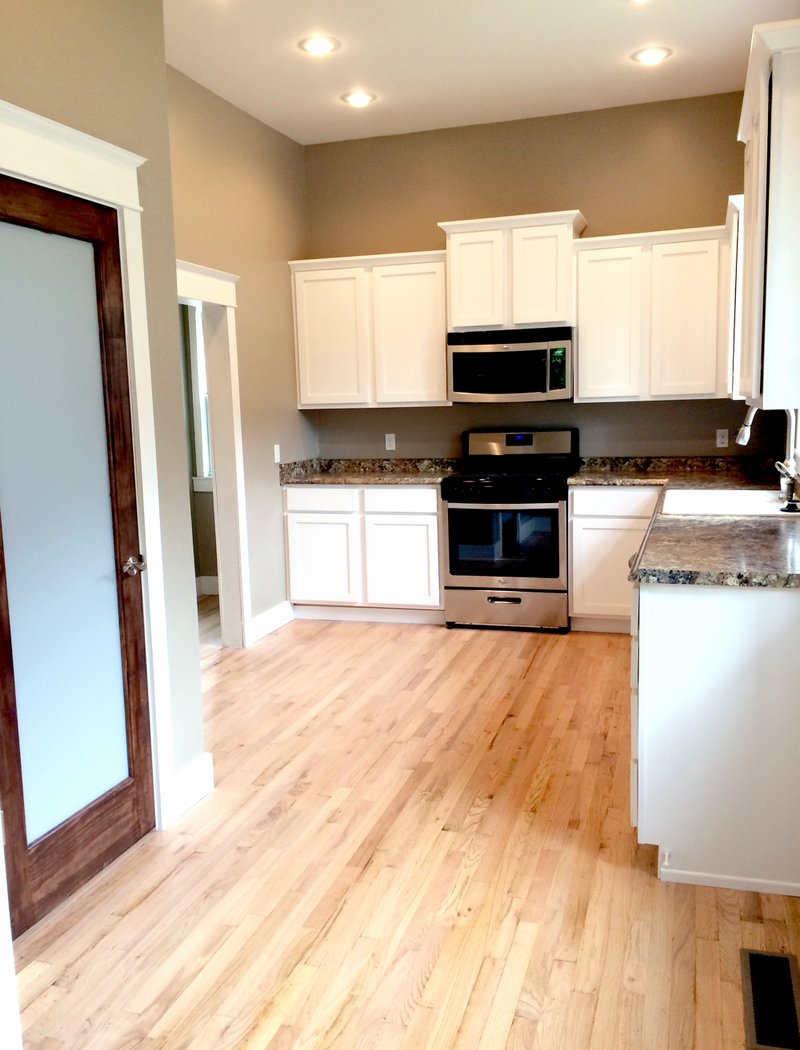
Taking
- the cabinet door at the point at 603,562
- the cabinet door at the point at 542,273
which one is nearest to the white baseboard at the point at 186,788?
the cabinet door at the point at 603,562

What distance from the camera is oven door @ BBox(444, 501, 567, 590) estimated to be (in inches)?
195

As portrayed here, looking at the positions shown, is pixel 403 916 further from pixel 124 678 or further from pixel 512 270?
pixel 512 270

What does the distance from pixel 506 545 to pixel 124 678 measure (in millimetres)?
2774

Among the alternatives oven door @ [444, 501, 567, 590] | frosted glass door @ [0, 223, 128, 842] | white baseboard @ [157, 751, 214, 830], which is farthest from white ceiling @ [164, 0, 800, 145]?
white baseboard @ [157, 751, 214, 830]

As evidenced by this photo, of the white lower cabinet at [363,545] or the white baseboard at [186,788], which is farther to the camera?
the white lower cabinet at [363,545]

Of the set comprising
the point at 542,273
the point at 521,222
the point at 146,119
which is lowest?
the point at 542,273

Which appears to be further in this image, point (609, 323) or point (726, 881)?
point (609, 323)

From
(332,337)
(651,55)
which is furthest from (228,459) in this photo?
(651,55)

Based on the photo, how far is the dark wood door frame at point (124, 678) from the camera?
2.24 metres

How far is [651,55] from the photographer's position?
4.23 meters

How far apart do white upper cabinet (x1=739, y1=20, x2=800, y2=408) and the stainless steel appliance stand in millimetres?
2457

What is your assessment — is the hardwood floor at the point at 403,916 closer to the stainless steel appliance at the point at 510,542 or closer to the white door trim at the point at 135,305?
the white door trim at the point at 135,305

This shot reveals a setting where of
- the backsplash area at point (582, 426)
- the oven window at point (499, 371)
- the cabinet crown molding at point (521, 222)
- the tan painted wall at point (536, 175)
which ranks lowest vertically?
the backsplash area at point (582, 426)

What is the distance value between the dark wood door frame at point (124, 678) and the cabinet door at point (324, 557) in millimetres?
2590
